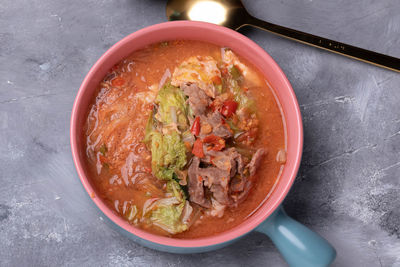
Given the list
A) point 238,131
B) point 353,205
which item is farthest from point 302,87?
point 353,205

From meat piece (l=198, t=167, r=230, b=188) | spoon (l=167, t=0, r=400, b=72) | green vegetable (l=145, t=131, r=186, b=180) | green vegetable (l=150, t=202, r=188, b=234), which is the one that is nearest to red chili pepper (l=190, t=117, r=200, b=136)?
green vegetable (l=145, t=131, r=186, b=180)

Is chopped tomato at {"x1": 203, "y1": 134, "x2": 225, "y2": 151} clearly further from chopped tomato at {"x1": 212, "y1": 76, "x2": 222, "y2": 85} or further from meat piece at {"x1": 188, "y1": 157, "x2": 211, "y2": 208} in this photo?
chopped tomato at {"x1": 212, "y1": 76, "x2": 222, "y2": 85}

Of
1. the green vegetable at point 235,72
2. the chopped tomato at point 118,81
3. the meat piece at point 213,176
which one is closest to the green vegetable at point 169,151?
the meat piece at point 213,176

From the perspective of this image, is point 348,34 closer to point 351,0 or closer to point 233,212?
point 351,0

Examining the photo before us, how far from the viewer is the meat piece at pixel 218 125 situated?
2.56m

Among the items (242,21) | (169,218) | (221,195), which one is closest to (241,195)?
(221,195)

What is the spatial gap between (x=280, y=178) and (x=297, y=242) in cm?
45

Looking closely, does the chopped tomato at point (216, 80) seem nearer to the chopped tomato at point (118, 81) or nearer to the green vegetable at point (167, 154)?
the green vegetable at point (167, 154)

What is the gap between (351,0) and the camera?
3.22 metres

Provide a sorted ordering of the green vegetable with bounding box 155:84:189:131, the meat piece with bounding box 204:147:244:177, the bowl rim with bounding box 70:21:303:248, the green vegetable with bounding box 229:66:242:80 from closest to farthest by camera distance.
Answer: the bowl rim with bounding box 70:21:303:248
the meat piece with bounding box 204:147:244:177
the green vegetable with bounding box 155:84:189:131
the green vegetable with bounding box 229:66:242:80

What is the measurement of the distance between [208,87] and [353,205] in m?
1.51

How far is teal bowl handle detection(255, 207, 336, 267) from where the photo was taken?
2463 millimetres

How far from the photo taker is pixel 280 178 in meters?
2.71

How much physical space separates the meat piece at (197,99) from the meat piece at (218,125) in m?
0.06
